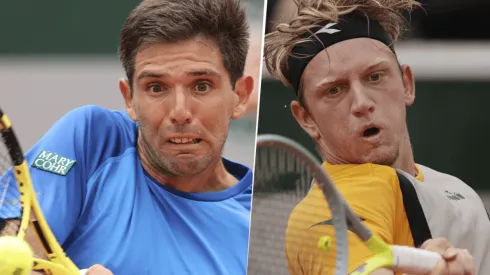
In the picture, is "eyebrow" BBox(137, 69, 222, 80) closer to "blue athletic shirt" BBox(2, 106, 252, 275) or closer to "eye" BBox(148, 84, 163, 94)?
"eye" BBox(148, 84, 163, 94)

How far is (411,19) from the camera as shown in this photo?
2998mm

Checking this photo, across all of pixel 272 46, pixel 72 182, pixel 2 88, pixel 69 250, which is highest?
pixel 272 46

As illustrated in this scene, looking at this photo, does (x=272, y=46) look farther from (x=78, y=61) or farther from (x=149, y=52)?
(x=78, y=61)

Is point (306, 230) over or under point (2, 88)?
under

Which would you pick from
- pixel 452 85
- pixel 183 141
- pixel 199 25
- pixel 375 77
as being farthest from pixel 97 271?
pixel 452 85

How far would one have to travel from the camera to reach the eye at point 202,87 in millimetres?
3111

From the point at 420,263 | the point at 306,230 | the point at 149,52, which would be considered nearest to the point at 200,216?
the point at 306,230

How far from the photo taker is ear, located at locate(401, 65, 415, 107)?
3.00 m

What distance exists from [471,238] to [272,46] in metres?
0.90

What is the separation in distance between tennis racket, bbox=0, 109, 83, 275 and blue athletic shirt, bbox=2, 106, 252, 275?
101mm

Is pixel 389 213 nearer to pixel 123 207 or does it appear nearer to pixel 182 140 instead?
pixel 182 140

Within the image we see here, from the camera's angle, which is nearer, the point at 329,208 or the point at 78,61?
the point at 329,208

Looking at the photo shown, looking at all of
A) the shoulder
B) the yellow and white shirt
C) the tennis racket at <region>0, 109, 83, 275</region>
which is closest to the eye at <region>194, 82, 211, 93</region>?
the yellow and white shirt

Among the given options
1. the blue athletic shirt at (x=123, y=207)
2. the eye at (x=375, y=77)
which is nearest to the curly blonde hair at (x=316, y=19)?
the eye at (x=375, y=77)
